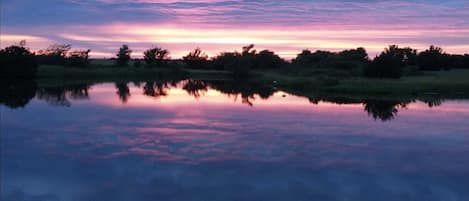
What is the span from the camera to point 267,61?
10912 centimetres

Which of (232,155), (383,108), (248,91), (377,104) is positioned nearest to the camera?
(232,155)

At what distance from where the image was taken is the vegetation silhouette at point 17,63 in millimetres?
67750

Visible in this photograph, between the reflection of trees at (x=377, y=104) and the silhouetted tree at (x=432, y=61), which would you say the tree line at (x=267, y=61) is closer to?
the silhouetted tree at (x=432, y=61)

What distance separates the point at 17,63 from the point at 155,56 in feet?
143

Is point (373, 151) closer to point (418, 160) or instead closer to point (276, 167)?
point (418, 160)

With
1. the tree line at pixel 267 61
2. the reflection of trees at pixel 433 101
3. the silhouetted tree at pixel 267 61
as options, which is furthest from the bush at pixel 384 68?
the silhouetted tree at pixel 267 61

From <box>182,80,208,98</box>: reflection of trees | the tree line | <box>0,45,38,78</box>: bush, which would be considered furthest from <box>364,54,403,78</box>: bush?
<box>0,45,38,78</box>: bush

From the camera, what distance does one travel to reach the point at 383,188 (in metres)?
12.8

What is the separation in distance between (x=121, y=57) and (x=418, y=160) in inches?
3708

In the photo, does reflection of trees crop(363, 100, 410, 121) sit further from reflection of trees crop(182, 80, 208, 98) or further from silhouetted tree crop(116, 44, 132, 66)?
silhouetted tree crop(116, 44, 132, 66)

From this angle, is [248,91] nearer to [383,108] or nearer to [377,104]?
→ [377,104]

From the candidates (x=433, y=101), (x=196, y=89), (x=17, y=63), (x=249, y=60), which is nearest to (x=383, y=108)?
(x=433, y=101)

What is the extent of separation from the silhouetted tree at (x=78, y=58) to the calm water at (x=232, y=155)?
68.1m

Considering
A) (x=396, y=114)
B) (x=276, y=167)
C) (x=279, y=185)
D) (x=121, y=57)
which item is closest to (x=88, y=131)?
(x=276, y=167)
